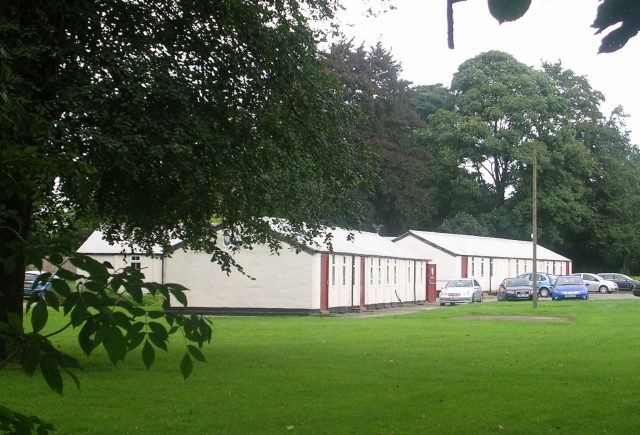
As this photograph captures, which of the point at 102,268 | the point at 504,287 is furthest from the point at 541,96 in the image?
the point at 102,268

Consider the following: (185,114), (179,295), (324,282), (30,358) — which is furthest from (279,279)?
(179,295)

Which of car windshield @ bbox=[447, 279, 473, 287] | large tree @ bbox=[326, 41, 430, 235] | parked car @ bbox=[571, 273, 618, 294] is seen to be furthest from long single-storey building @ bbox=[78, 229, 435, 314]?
parked car @ bbox=[571, 273, 618, 294]

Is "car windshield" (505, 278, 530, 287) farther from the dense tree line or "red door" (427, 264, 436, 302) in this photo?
the dense tree line

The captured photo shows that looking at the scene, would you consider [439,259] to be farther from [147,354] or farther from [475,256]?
[147,354]

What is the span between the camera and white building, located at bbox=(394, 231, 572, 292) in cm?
5312

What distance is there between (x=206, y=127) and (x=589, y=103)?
61.3 metres

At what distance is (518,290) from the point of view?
1855 inches

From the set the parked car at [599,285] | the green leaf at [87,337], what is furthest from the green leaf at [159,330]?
the parked car at [599,285]

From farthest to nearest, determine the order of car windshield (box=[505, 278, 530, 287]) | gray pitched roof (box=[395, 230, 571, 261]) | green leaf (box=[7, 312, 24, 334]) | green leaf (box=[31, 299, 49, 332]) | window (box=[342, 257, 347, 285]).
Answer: gray pitched roof (box=[395, 230, 571, 261]) < car windshield (box=[505, 278, 530, 287]) < window (box=[342, 257, 347, 285]) < green leaf (box=[7, 312, 24, 334]) < green leaf (box=[31, 299, 49, 332])

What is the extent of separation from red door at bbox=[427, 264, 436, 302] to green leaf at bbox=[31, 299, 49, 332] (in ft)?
156

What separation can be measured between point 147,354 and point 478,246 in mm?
55794

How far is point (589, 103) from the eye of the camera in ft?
228

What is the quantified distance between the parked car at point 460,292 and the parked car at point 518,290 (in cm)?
271

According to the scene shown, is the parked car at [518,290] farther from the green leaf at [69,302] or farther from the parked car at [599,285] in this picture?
the green leaf at [69,302]
